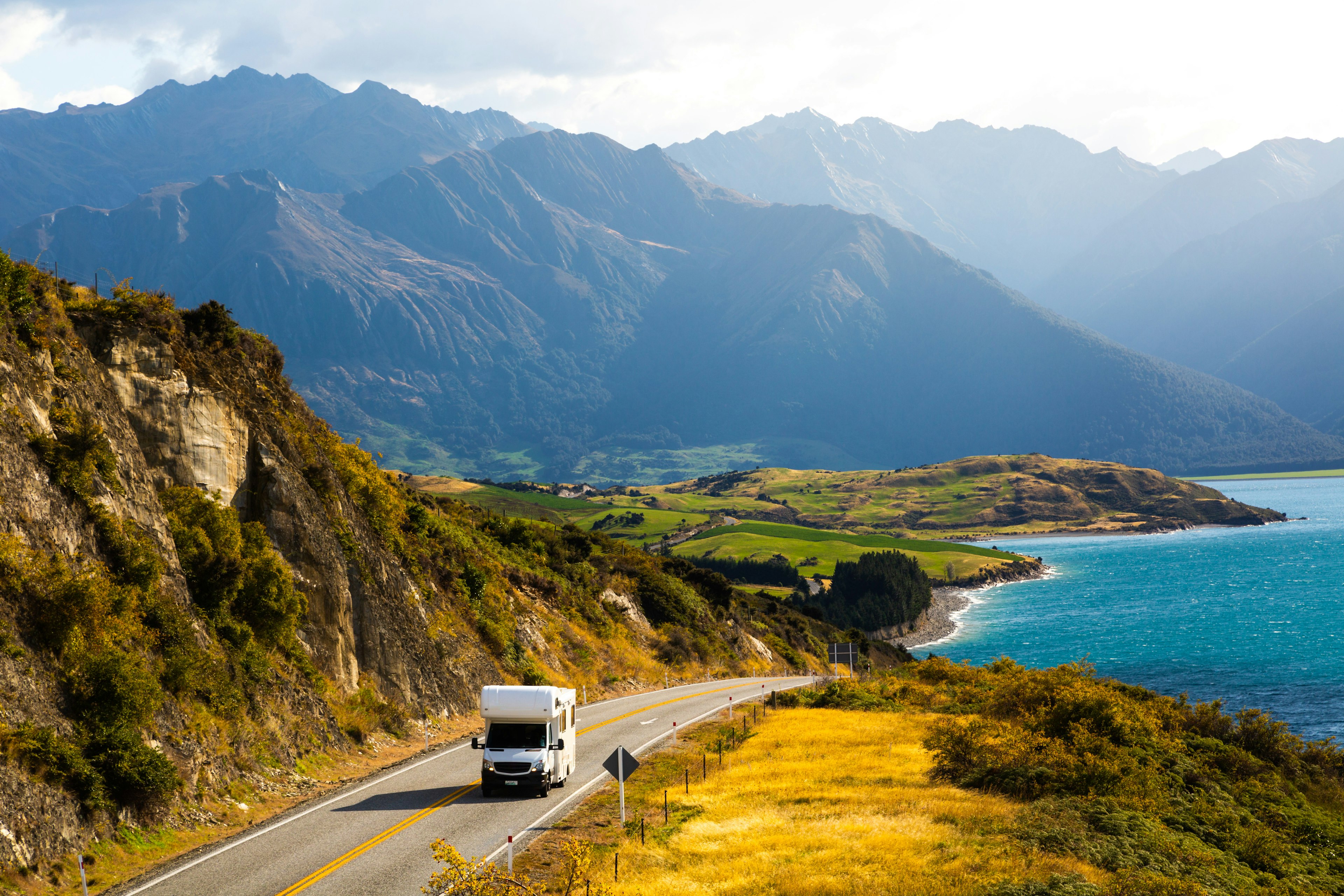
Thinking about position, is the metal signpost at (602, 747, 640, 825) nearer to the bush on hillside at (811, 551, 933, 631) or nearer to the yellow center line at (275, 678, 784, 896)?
the yellow center line at (275, 678, 784, 896)

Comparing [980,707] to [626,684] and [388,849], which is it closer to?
[626,684]

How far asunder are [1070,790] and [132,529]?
27.4 meters

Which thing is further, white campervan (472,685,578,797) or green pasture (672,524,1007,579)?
green pasture (672,524,1007,579)

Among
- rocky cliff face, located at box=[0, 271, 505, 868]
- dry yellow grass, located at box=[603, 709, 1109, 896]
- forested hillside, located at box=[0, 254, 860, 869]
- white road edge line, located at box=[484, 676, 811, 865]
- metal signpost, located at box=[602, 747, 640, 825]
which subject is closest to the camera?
dry yellow grass, located at box=[603, 709, 1109, 896]

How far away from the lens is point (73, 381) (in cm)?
2345

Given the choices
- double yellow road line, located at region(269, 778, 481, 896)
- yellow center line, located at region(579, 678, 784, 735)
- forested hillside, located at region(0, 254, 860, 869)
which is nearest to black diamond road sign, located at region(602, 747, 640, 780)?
double yellow road line, located at region(269, 778, 481, 896)

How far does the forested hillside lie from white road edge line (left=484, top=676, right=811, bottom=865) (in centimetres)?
401

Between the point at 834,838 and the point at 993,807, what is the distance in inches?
235

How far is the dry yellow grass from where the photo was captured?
16.5 m

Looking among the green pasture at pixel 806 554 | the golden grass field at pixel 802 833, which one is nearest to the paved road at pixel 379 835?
the golden grass field at pixel 802 833

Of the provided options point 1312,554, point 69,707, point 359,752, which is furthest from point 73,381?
point 1312,554

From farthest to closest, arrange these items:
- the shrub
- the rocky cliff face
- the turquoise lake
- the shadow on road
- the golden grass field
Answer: the turquoise lake < the shrub < the shadow on road < the rocky cliff face < the golden grass field

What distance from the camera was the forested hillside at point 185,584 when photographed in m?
18.2

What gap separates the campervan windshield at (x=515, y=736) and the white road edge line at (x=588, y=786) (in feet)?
5.87
